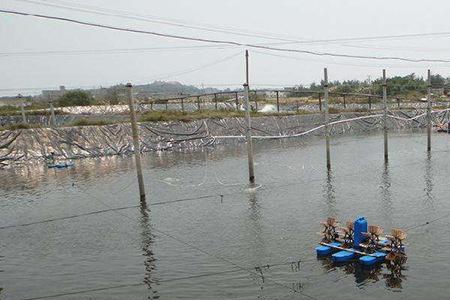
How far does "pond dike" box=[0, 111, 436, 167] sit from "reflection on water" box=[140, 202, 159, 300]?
31.9 metres

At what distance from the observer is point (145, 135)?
200ft

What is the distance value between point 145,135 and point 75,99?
103 feet

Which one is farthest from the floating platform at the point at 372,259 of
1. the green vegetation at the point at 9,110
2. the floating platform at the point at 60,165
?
the green vegetation at the point at 9,110

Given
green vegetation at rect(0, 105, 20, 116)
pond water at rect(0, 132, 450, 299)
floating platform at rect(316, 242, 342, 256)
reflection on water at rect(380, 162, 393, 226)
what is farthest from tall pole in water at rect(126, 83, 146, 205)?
green vegetation at rect(0, 105, 20, 116)

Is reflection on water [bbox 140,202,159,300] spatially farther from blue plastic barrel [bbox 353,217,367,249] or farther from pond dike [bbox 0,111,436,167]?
pond dike [bbox 0,111,436,167]

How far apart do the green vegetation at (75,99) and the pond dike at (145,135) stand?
1151 inches

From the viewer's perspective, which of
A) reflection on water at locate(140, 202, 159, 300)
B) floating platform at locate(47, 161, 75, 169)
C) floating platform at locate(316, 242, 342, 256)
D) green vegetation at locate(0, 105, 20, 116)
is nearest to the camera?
reflection on water at locate(140, 202, 159, 300)

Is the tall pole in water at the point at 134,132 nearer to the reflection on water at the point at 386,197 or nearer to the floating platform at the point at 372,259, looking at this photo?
the reflection on water at the point at 386,197

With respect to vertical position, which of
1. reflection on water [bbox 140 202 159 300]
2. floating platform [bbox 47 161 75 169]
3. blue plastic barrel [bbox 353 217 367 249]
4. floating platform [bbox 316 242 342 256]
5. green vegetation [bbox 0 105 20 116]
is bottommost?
reflection on water [bbox 140 202 159 300]

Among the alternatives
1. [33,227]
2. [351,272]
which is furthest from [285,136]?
[351,272]

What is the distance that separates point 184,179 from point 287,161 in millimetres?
12544

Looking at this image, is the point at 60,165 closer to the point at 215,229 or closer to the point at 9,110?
the point at 215,229

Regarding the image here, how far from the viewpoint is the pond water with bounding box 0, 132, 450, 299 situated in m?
15.2

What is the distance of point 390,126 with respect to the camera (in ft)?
272
